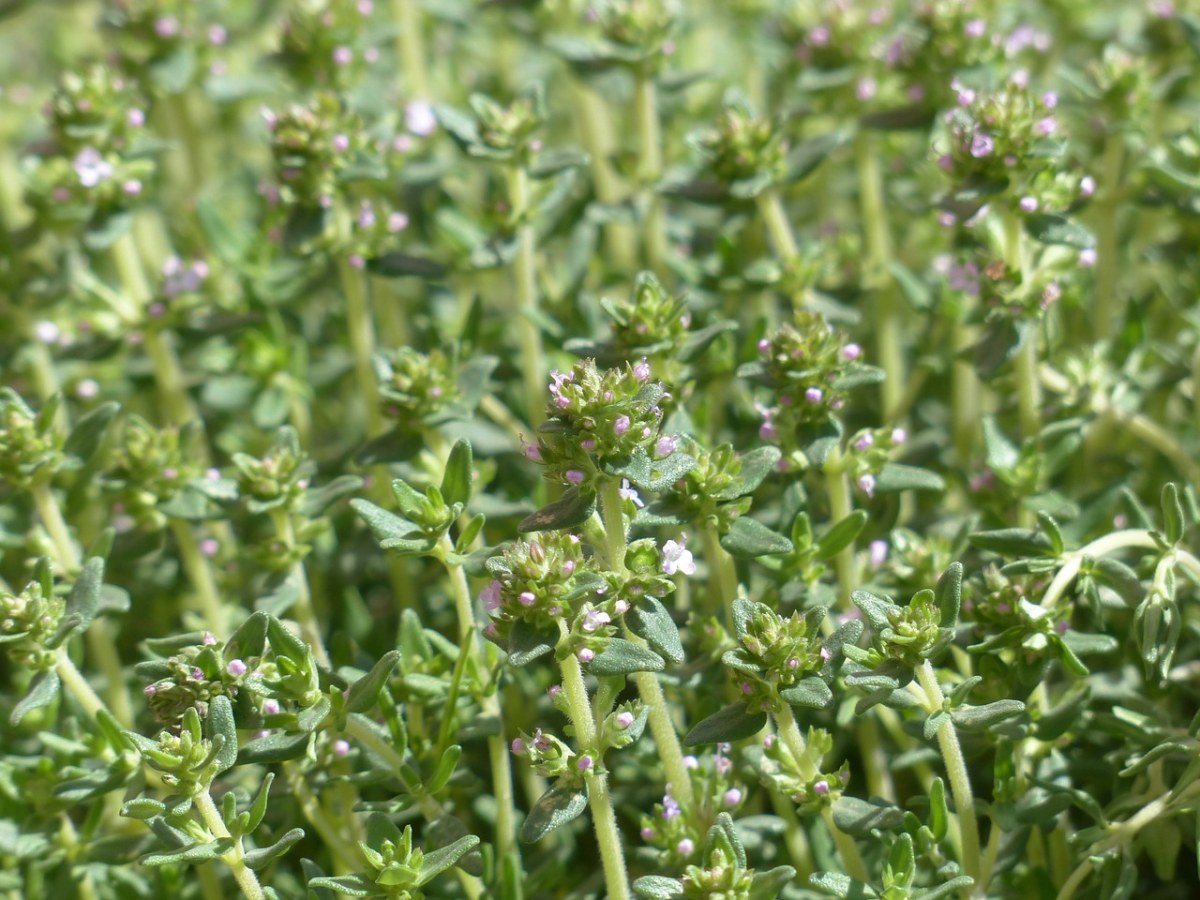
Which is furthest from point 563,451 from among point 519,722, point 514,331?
point 514,331

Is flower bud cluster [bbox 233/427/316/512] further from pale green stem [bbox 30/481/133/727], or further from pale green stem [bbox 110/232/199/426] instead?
pale green stem [bbox 110/232/199/426]

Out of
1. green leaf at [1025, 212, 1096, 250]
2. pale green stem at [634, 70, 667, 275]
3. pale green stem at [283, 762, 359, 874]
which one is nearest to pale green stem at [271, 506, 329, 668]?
pale green stem at [283, 762, 359, 874]

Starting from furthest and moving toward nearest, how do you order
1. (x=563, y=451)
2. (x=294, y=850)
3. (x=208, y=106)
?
(x=208, y=106) → (x=294, y=850) → (x=563, y=451)

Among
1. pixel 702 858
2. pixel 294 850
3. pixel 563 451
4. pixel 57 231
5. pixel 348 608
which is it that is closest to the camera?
pixel 563 451

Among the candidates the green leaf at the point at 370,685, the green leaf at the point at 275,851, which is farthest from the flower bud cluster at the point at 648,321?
the green leaf at the point at 275,851

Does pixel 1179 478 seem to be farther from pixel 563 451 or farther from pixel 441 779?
pixel 441 779

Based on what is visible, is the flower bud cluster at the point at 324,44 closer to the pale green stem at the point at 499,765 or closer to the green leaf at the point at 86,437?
the green leaf at the point at 86,437
